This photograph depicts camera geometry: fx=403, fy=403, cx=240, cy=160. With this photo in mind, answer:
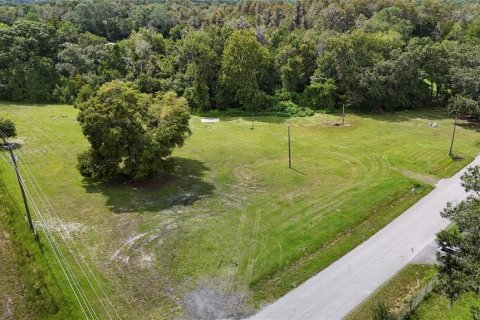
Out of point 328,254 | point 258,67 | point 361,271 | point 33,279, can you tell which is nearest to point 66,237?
point 33,279

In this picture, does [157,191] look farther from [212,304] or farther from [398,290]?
[398,290]

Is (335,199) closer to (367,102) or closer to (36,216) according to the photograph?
(36,216)

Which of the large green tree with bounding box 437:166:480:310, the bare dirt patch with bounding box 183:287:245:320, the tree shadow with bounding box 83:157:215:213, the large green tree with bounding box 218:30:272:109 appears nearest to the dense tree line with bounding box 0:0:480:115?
the large green tree with bounding box 218:30:272:109

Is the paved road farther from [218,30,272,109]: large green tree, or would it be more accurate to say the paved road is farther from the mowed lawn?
[218,30,272,109]: large green tree

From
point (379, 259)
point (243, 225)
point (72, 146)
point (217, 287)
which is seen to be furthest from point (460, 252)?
point (72, 146)

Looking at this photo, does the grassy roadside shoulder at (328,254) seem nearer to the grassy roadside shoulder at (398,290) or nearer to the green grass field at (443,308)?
the grassy roadside shoulder at (398,290)

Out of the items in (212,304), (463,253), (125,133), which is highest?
(125,133)

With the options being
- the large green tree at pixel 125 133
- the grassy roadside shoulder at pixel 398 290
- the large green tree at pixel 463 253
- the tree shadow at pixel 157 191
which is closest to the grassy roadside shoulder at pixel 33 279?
the tree shadow at pixel 157 191
